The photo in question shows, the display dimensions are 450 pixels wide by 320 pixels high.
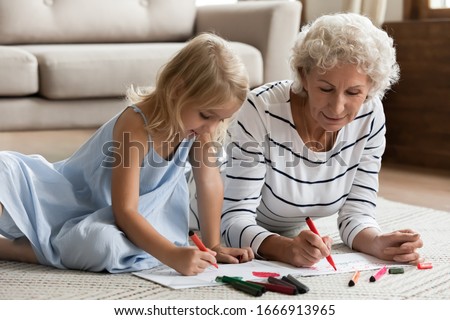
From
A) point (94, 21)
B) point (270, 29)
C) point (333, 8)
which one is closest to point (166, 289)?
point (270, 29)

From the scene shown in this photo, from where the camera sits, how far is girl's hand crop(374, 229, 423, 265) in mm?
1564

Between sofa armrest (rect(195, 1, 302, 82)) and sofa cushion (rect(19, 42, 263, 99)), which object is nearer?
sofa cushion (rect(19, 42, 263, 99))

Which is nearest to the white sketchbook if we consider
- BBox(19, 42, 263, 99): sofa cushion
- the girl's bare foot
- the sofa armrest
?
the girl's bare foot

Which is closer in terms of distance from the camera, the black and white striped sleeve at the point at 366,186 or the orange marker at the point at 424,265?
the orange marker at the point at 424,265

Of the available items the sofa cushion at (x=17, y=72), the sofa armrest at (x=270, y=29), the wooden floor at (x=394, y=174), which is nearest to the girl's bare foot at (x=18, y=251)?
the sofa cushion at (x=17, y=72)

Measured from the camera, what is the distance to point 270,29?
3.00 metres

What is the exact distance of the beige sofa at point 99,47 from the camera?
2662mm

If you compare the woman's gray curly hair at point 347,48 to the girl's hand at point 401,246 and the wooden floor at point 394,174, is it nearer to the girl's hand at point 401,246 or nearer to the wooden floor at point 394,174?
the girl's hand at point 401,246

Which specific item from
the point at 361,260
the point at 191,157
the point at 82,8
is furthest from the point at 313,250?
the point at 82,8

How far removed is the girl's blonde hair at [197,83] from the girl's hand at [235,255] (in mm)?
274

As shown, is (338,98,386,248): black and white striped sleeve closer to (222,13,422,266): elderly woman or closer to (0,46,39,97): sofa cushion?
(222,13,422,266): elderly woman

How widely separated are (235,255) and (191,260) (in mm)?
157

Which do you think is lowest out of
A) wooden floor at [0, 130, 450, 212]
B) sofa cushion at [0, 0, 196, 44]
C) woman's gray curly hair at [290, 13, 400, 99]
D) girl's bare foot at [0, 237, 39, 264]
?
wooden floor at [0, 130, 450, 212]
